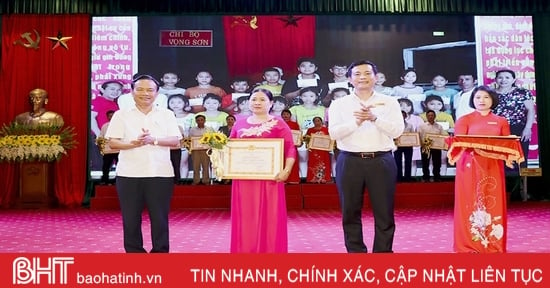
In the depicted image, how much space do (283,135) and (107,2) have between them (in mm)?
6994

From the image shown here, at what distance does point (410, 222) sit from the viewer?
245 inches

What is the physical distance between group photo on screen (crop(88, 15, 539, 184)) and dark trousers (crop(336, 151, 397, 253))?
5893 millimetres

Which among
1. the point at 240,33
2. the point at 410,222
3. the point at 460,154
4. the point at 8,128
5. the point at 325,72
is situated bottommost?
the point at 410,222

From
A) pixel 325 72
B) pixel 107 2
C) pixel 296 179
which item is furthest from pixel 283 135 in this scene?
pixel 107 2

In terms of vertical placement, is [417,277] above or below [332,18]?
below

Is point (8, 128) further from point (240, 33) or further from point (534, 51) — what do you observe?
point (534, 51)

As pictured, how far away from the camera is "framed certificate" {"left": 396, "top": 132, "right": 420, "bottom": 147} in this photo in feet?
28.9

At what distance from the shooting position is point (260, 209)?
131 inches

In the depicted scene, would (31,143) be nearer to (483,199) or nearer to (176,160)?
(176,160)

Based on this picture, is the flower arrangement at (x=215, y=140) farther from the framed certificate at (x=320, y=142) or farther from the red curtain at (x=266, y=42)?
the red curtain at (x=266, y=42)

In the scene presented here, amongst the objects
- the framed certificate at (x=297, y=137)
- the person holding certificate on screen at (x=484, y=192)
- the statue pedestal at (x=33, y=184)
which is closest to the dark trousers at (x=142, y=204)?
the person holding certificate on screen at (x=484, y=192)

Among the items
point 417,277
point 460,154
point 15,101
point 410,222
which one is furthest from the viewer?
point 15,101

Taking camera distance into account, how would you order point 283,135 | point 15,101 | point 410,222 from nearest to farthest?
1. point 283,135
2. point 410,222
3. point 15,101

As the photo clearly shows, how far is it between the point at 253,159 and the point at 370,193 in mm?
737
